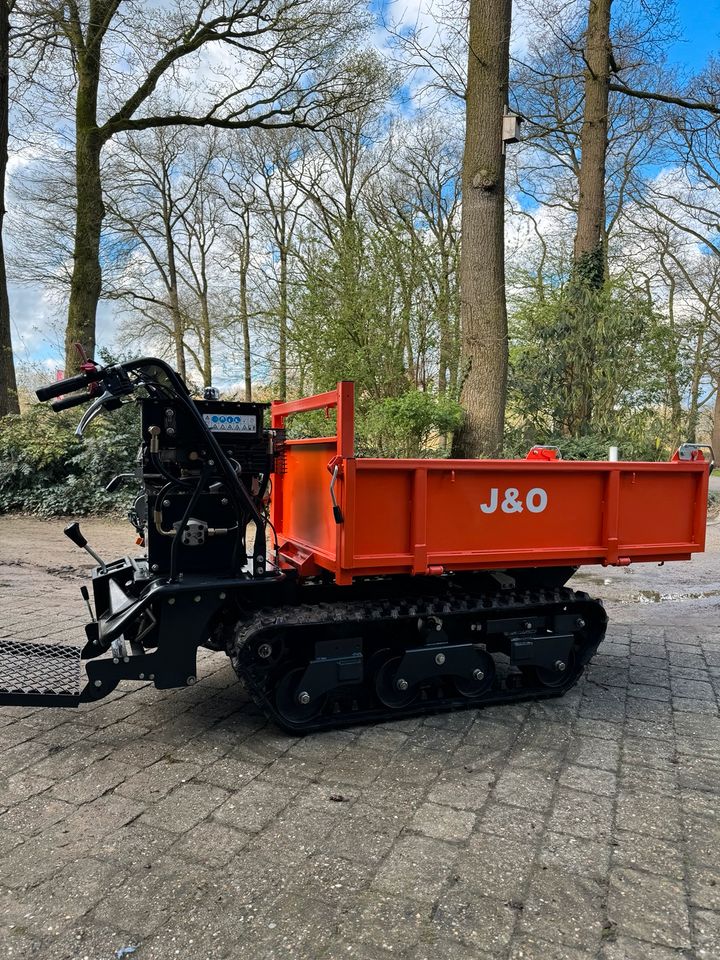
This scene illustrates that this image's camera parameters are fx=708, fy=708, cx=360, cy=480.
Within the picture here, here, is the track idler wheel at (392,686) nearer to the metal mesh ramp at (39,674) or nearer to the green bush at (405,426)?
the metal mesh ramp at (39,674)

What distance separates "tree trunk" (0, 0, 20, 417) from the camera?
13141 mm

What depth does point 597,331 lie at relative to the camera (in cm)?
1249

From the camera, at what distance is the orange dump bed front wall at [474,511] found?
11.8 ft

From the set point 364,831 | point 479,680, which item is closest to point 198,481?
point 364,831

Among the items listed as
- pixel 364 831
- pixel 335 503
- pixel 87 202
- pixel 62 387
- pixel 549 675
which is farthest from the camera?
pixel 87 202

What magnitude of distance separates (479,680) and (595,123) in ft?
44.8

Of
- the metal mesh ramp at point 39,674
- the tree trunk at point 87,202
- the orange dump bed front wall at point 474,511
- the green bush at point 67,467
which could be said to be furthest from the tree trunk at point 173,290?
the orange dump bed front wall at point 474,511

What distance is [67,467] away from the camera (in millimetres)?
12305

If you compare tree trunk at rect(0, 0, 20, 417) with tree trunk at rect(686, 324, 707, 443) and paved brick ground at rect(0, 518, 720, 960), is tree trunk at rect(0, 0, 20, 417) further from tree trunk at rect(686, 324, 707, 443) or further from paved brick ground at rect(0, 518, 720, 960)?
tree trunk at rect(686, 324, 707, 443)

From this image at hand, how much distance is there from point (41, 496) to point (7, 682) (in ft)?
29.6

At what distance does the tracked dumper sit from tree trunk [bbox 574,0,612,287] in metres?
11.1

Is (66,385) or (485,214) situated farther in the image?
(485,214)

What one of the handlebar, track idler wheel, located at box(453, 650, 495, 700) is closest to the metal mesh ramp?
the handlebar

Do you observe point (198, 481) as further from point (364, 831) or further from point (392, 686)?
point (364, 831)
